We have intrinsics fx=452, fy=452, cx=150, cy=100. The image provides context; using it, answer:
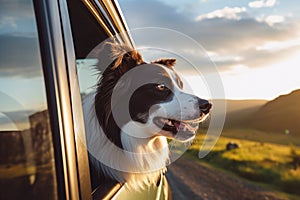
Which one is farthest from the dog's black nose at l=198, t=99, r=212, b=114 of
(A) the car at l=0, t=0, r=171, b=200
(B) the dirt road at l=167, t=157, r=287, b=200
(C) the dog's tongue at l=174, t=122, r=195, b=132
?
(B) the dirt road at l=167, t=157, r=287, b=200

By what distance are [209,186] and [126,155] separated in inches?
246

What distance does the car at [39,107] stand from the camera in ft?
4.23

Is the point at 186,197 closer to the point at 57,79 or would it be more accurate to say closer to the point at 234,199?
the point at 234,199

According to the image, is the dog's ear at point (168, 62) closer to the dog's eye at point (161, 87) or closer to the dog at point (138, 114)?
the dog at point (138, 114)

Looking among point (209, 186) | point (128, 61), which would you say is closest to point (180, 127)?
A: point (128, 61)

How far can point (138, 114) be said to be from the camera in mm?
3340

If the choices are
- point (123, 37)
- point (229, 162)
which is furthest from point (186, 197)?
point (123, 37)

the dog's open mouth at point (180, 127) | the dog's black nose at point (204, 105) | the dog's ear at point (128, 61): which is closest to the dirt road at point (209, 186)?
the dog's open mouth at point (180, 127)

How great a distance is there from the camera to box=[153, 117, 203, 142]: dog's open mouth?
3.28 metres

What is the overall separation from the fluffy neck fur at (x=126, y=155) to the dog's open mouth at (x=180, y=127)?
125mm

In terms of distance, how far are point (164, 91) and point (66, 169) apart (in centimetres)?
200

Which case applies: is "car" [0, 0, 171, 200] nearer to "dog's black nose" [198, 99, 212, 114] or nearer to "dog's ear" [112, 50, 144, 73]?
"dog's ear" [112, 50, 144, 73]

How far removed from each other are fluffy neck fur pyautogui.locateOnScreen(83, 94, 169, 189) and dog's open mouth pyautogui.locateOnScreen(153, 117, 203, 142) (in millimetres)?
125

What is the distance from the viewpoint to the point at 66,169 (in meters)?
1.47
